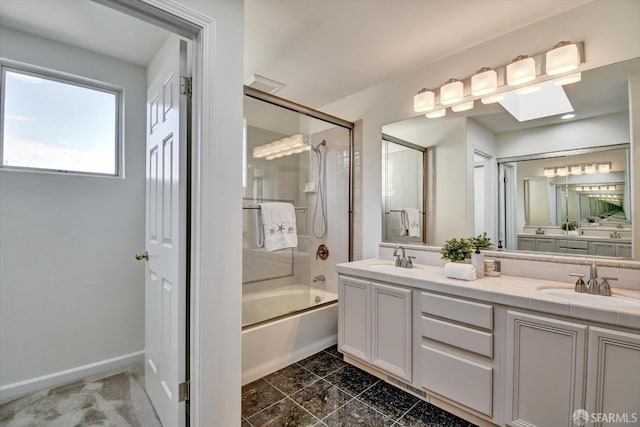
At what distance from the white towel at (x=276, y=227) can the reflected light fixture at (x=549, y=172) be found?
196 centimetres

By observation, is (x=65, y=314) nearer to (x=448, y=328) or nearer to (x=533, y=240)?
(x=448, y=328)

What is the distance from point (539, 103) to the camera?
6.26 feet

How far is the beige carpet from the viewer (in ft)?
5.49

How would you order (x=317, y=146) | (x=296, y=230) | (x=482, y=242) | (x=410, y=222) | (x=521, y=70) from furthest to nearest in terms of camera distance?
(x=317, y=146) < (x=296, y=230) < (x=410, y=222) < (x=482, y=242) < (x=521, y=70)

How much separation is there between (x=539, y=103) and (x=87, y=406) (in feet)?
11.4

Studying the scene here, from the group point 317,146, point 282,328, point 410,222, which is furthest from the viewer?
point 317,146

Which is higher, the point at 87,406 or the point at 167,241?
the point at 167,241

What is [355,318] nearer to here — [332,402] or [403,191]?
[332,402]

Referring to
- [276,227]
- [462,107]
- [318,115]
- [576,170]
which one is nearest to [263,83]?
[318,115]

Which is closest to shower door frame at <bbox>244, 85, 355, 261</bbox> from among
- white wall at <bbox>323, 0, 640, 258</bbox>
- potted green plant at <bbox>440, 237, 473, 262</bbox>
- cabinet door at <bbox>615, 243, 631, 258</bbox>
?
white wall at <bbox>323, 0, 640, 258</bbox>

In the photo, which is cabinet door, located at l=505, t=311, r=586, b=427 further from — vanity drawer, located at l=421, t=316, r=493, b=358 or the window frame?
the window frame

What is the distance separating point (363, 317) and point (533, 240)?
126 cm

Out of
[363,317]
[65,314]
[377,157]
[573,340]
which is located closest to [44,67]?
[65,314]

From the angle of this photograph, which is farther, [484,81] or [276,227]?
[276,227]
